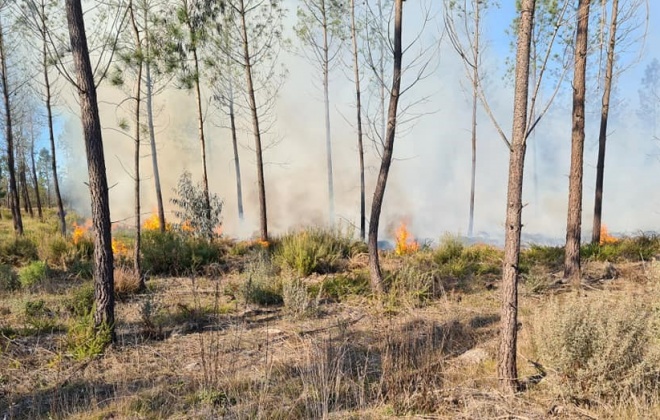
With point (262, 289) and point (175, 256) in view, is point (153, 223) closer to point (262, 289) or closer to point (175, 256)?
point (175, 256)

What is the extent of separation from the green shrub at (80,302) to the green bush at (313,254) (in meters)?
3.29

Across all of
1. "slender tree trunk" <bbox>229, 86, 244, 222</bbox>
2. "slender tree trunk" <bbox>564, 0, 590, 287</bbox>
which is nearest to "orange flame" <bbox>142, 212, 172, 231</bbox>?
"slender tree trunk" <bbox>229, 86, 244, 222</bbox>

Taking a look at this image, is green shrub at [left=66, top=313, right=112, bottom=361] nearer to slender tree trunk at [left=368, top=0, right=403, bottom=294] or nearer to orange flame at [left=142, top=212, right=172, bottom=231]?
A: slender tree trunk at [left=368, top=0, right=403, bottom=294]

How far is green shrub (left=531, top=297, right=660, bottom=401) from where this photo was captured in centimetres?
279

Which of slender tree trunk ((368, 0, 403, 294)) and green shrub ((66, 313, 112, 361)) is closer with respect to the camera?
green shrub ((66, 313, 112, 361))

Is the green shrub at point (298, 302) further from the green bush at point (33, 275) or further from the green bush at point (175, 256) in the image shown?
the green bush at point (33, 275)

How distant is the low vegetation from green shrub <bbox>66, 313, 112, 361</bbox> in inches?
0.6

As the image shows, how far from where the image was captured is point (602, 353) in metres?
2.86

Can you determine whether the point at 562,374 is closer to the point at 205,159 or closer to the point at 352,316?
the point at 352,316

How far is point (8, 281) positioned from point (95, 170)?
4300 mm

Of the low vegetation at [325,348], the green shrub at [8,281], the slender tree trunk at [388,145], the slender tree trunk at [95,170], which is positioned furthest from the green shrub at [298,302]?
the green shrub at [8,281]

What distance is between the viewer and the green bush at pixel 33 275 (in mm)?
7410

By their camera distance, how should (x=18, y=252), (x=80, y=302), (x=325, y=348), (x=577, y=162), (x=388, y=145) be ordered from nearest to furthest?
(x=325, y=348) → (x=80, y=302) → (x=388, y=145) → (x=577, y=162) → (x=18, y=252)

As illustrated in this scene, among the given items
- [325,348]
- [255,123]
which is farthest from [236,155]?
[325,348]
